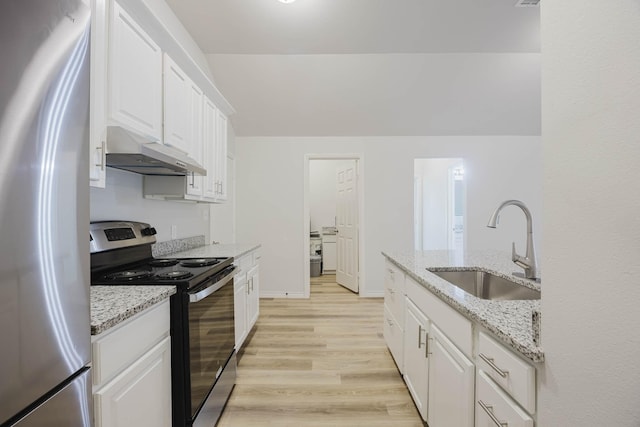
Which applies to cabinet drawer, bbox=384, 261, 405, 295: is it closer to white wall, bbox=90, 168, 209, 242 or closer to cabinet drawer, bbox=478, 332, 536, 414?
cabinet drawer, bbox=478, 332, 536, 414

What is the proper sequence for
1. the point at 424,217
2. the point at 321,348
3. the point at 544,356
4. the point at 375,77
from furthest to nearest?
the point at 424,217 → the point at 375,77 → the point at 321,348 → the point at 544,356

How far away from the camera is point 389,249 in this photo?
14.4ft

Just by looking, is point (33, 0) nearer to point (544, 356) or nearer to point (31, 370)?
point (31, 370)

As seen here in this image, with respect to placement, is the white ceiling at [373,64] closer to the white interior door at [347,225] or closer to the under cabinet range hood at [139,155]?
the white interior door at [347,225]

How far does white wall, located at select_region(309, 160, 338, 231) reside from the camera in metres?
6.64

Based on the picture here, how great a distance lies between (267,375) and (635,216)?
2.33 metres

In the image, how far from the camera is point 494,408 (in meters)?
0.97

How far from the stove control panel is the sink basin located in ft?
6.32

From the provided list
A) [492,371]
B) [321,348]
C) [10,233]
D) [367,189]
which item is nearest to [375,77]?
[367,189]

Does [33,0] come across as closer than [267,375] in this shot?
Yes

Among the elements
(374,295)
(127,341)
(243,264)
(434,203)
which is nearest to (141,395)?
(127,341)

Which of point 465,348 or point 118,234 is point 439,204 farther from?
point 118,234

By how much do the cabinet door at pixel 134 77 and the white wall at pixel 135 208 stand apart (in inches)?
16.0

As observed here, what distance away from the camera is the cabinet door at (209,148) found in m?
2.55
